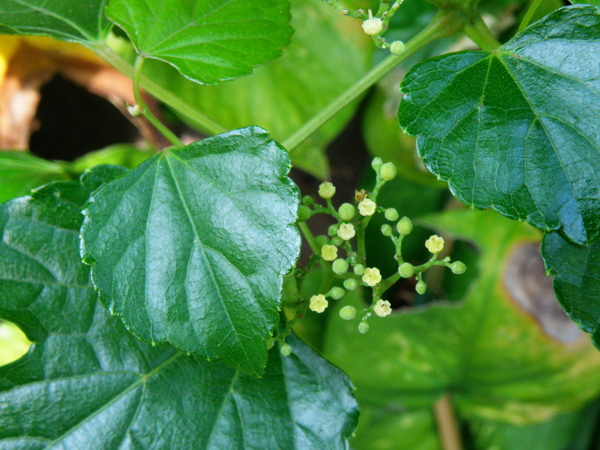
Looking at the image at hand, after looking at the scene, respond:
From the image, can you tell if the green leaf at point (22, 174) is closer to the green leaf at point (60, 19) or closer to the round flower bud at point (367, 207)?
the green leaf at point (60, 19)

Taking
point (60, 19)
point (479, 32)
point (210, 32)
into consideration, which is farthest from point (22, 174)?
point (479, 32)

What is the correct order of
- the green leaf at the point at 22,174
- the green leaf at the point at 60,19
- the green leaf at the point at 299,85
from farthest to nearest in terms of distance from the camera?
the green leaf at the point at 299,85
the green leaf at the point at 22,174
the green leaf at the point at 60,19

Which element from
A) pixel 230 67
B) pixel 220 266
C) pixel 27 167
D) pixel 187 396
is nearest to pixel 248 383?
pixel 187 396

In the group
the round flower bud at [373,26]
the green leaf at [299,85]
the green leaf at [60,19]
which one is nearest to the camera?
the round flower bud at [373,26]

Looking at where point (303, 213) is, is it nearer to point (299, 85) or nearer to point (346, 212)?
point (346, 212)

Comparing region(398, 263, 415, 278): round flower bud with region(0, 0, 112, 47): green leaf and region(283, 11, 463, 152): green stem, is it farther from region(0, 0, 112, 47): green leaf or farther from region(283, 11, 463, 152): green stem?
region(0, 0, 112, 47): green leaf

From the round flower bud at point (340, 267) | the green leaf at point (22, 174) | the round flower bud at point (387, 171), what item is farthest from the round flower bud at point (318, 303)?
the green leaf at point (22, 174)
